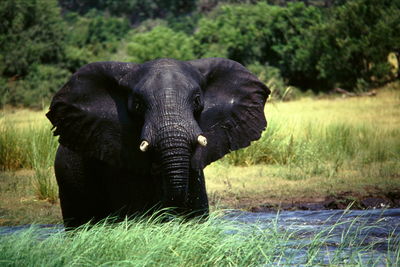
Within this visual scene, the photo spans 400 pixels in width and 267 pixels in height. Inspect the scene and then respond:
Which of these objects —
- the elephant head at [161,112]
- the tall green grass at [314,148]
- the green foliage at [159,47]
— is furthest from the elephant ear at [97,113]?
the green foliage at [159,47]

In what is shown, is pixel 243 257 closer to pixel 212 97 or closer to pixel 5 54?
pixel 212 97

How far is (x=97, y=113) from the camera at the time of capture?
704 cm

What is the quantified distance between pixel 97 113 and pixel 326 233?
2736mm

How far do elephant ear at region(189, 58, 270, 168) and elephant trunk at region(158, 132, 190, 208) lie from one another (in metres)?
0.70

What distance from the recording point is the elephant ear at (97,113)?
6.88 metres

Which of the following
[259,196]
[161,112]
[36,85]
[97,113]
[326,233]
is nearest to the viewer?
[161,112]

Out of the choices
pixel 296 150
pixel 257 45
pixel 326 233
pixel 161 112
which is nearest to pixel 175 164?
pixel 161 112

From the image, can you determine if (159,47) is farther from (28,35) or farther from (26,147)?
(26,147)

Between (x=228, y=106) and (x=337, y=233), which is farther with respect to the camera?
(x=337, y=233)

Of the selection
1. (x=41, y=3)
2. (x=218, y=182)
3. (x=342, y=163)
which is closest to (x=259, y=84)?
(x=218, y=182)

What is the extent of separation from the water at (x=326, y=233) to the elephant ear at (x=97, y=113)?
81cm

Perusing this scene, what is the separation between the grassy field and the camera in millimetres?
10469

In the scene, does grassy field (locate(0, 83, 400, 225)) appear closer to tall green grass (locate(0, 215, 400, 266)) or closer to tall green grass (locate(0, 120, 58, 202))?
tall green grass (locate(0, 120, 58, 202))

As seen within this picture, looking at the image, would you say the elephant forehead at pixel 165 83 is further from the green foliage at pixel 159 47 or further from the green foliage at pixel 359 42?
the green foliage at pixel 159 47
